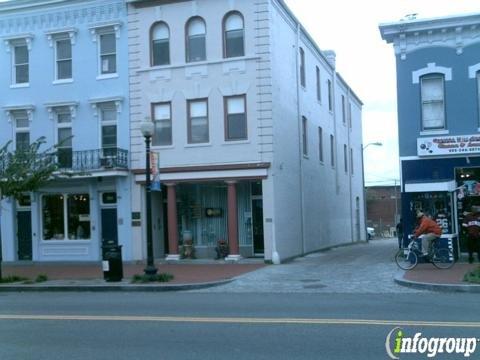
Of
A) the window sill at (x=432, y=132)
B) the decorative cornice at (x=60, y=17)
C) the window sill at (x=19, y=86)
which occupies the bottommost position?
the window sill at (x=432, y=132)

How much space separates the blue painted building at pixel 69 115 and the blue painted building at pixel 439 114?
34.3 feet

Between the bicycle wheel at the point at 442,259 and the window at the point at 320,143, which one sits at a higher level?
the window at the point at 320,143

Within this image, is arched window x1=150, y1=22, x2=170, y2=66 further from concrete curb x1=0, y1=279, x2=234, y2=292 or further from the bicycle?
the bicycle

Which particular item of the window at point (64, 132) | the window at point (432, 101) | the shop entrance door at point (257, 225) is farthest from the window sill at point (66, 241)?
the window at point (432, 101)

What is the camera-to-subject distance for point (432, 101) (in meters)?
21.0

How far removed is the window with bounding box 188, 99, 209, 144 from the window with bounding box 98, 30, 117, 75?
146 inches

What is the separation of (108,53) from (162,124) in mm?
3726

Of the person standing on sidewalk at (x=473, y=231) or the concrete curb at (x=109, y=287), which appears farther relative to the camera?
the person standing on sidewalk at (x=473, y=231)

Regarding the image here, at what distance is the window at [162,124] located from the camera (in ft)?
79.4

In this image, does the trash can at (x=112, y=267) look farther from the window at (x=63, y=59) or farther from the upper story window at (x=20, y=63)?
the upper story window at (x=20, y=63)
